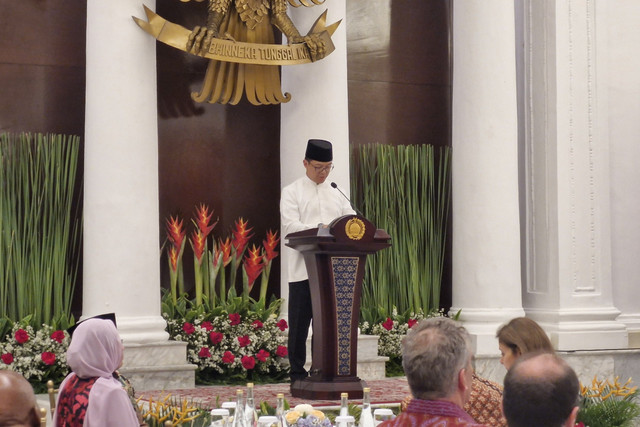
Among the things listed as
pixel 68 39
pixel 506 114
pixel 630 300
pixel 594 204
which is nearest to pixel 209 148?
pixel 68 39

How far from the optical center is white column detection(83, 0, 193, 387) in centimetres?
823

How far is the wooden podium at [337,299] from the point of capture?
6609 millimetres

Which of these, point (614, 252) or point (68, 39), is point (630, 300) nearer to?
point (614, 252)

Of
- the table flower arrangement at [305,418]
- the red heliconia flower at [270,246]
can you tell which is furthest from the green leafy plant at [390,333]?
the table flower arrangement at [305,418]

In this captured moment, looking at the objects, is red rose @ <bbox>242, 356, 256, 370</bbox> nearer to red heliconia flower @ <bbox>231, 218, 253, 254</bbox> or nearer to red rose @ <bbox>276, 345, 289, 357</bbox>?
red rose @ <bbox>276, 345, 289, 357</bbox>

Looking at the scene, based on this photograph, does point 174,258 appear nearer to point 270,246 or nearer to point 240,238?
point 240,238

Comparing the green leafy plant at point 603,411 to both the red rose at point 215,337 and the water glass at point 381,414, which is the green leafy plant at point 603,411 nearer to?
the water glass at point 381,414

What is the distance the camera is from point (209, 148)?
9570 millimetres

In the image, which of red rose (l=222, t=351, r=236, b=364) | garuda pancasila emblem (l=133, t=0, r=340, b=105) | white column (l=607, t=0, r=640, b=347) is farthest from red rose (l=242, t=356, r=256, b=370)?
white column (l=607, t=0, r=640, b=347)

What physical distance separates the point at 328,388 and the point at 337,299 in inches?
22.3

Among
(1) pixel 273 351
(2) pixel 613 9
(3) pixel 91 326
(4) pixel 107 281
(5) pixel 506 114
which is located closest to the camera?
(3) pixel 91 326

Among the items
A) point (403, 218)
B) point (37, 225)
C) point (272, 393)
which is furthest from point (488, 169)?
point (37, 225)

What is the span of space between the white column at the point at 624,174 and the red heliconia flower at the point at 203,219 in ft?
12.6

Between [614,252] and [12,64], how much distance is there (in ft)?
19.0
